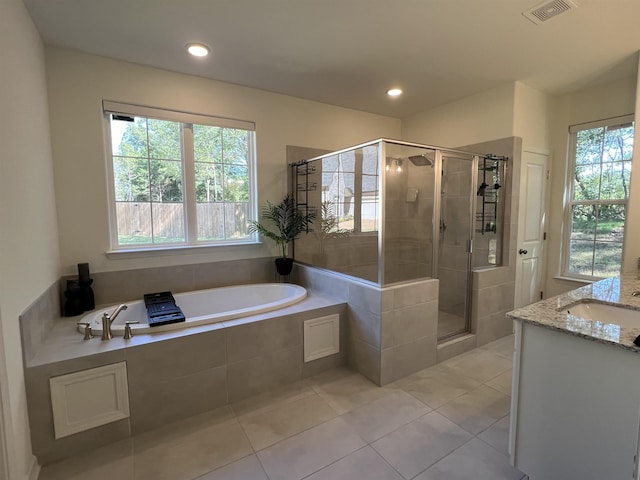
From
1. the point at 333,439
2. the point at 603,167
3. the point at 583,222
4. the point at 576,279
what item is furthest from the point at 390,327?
the point at 603,167

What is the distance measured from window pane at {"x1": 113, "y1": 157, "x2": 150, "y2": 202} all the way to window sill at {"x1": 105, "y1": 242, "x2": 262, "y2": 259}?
461 mm

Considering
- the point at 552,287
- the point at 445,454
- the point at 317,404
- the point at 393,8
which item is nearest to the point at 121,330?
A: the point at 317,404

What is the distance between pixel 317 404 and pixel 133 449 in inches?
44.0

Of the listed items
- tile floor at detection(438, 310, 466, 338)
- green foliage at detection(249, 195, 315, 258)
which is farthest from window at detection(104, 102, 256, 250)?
tile floor at detection(438, 310, 466, 338)

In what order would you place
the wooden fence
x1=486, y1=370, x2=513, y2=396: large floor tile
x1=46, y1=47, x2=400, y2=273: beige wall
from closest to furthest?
x1=486, y1=370, x2=513, y2=396: large floor tile, x1=46, y1=47, x2=400, y2=273: beige wall, the wooden fence

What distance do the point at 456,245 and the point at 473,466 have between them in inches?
83.2

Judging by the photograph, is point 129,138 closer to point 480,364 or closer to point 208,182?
point 208,182

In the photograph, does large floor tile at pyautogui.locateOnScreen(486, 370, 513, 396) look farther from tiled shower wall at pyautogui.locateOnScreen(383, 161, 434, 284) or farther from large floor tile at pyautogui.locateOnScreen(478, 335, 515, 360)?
tiled shower wall at pyautogui.locateOnScreen(383, 161, 434, 284)

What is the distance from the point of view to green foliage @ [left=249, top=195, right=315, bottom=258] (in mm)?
3400

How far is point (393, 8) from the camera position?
1971 mm

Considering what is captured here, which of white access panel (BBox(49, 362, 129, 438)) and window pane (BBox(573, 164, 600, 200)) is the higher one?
window pane (BBox(573, 164, 600, 200))

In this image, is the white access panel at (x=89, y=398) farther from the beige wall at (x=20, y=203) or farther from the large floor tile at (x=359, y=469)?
the large floor tile at (x=359, y=469)

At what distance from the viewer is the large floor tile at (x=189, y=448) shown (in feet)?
5.32

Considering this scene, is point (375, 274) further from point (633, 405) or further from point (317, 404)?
point (633, 405)
